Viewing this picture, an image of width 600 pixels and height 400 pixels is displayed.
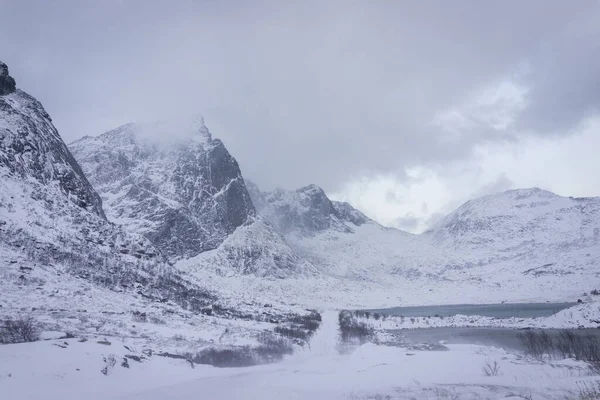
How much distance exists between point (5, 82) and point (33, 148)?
3911 centimetres

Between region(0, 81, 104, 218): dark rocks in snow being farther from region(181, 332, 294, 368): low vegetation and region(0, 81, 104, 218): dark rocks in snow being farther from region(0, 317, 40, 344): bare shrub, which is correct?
region(181, 332, 294, 368): low vegetation

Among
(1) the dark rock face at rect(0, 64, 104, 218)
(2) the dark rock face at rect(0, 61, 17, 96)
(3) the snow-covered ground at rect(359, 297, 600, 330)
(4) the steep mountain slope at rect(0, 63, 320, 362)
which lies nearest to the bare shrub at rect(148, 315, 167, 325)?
(4) the steep mountain slope at rect(0, 63, 320, 362)

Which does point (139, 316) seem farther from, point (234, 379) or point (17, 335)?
point (234, 379)

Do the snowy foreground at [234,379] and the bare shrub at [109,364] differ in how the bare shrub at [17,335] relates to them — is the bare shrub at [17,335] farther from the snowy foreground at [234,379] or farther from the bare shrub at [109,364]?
the bare shrub at [109,364]

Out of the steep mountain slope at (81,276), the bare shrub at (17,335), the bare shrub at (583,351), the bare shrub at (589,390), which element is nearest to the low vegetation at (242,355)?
the steep mountain slope at (81,276)

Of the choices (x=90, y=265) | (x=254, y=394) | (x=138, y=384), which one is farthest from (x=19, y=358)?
(x=90, y=265)

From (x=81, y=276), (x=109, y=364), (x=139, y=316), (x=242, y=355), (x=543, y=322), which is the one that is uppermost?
(x=81, y=276)

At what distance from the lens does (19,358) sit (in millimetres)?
28828

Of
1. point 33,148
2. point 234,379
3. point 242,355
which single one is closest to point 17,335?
point 234,379

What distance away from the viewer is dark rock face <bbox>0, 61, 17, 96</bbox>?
158238 millimetres

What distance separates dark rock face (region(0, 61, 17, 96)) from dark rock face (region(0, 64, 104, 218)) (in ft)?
1.67

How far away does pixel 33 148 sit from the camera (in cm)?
14562

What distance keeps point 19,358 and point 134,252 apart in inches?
5251

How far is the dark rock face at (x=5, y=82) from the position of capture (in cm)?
15824
